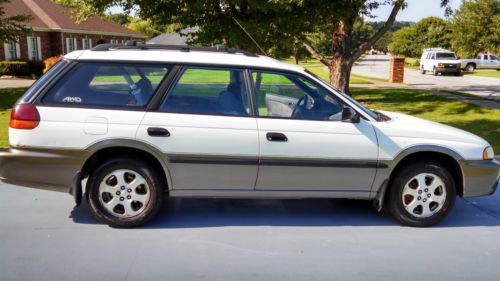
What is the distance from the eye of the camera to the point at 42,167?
4891mm

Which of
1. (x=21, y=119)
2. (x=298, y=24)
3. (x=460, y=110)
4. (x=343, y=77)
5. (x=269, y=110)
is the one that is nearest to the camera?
(x=21, y=119)

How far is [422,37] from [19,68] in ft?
192

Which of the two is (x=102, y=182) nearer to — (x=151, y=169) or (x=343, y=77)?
(x=151, y=169)

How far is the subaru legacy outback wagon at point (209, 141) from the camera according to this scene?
4871 millimetres

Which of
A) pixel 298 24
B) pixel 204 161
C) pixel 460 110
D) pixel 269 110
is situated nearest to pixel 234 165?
pixel 204 161

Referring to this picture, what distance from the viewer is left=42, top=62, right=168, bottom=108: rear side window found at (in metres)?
4.93

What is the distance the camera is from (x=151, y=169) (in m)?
4.98

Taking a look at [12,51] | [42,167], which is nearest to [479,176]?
[42,167]

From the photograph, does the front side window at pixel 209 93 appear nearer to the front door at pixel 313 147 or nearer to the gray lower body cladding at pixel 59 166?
the front door at pixel 313 147

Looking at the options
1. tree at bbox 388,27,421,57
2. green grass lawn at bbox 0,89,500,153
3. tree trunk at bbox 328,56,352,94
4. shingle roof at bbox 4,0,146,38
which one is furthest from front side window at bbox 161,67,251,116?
tree at bbox 388,27,421,57

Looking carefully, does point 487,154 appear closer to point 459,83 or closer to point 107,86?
point 107,86

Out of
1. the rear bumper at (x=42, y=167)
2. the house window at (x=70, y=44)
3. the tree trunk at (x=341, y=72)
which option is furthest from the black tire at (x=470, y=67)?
the rear bumper at (x=42, y=167)

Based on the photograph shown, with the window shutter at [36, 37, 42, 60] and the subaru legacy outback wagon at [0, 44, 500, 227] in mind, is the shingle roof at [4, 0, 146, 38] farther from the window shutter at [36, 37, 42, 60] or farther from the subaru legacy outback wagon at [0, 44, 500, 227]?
the subaru legacy outback wagon at [0, 44, 500, 227]

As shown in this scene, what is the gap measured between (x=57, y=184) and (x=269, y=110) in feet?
7.06
